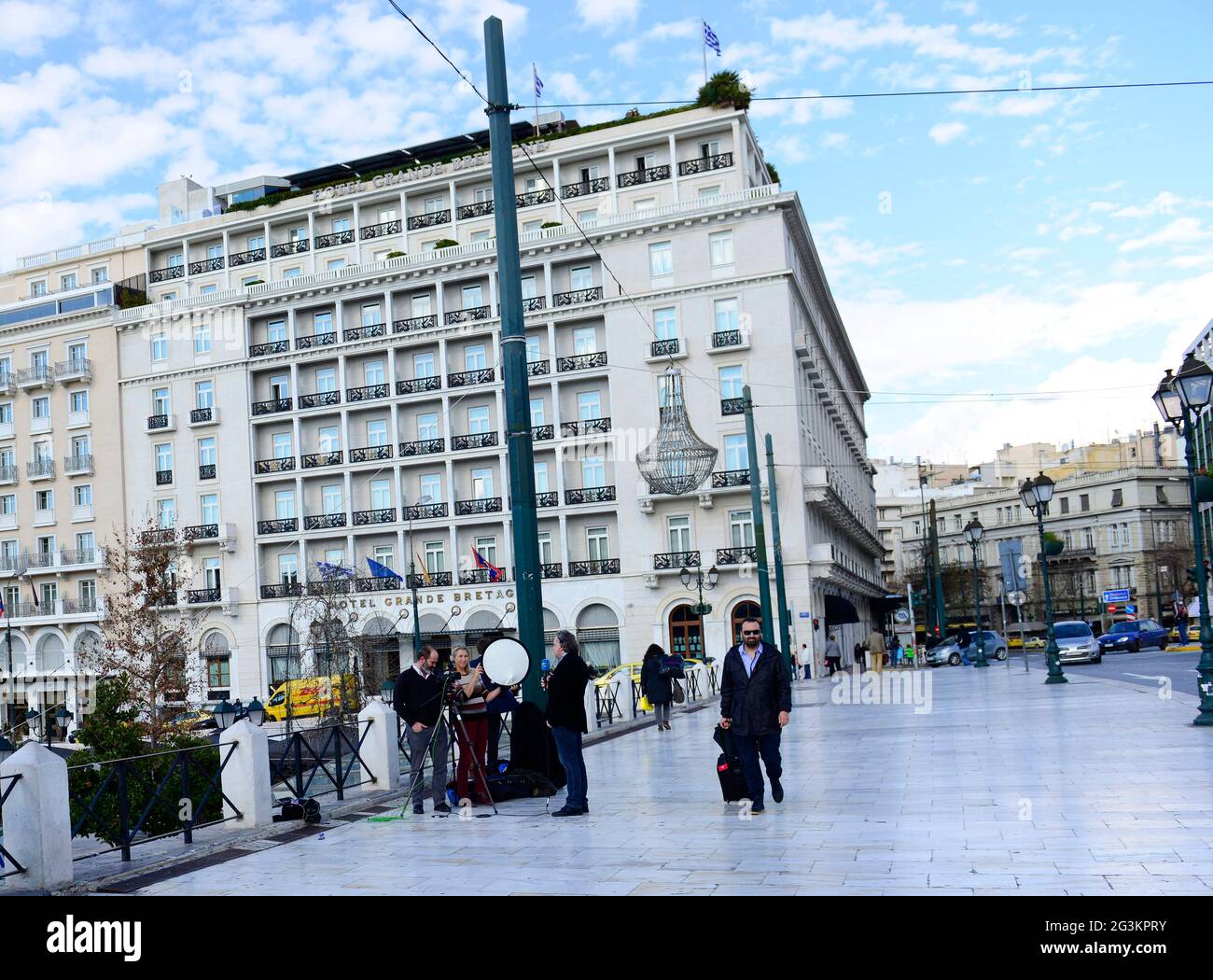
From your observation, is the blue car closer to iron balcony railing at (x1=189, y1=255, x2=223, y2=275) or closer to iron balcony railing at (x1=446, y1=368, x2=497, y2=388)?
iron balcony railing at (x1=446, y1=368, x2=497, y2=388)

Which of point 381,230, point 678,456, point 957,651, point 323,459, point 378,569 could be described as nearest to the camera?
point 678,456

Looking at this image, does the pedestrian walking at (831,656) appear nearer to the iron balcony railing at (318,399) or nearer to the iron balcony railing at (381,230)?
the iron balcony railing at (318,399)

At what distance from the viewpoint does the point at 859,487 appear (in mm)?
77062

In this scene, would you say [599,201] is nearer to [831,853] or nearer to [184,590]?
[184,590]

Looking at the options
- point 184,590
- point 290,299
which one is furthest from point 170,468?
point 290,299

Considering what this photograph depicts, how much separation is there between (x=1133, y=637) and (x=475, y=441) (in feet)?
101

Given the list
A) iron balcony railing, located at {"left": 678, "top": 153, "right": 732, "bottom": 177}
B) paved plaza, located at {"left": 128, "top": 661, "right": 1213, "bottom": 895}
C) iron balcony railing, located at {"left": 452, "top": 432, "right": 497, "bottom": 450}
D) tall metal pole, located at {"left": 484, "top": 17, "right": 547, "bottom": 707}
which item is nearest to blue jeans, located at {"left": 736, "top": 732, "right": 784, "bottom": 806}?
paved plaza, located at {"left": 128, "top": 661, "right": 1213, "bottom": 895}

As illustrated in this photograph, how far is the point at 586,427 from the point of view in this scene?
51.1m

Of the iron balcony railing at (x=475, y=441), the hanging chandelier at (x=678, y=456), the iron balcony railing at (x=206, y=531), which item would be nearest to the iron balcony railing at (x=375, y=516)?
the iron balcony railing at (x=475, y=441)

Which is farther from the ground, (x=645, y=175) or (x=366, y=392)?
(x=645, y=175)

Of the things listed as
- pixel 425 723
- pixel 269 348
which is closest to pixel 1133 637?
pixel 269 348

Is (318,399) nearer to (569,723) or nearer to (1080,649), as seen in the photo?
(1080,649)
